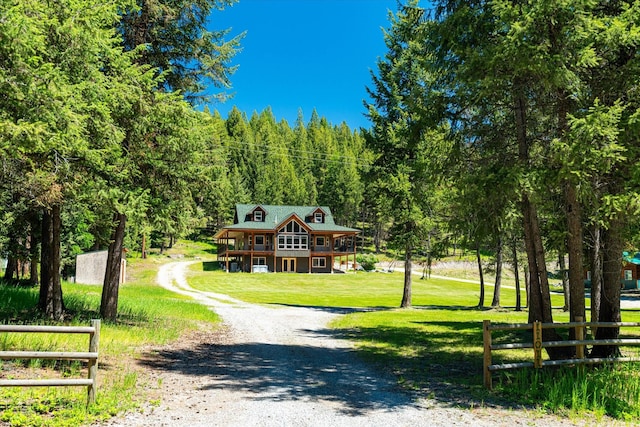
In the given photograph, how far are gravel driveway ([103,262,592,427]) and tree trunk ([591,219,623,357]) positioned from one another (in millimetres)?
4271

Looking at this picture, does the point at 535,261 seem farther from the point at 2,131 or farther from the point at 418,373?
the point at 2,131

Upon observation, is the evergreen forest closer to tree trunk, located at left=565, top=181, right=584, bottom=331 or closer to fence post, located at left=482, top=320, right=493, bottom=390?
tree trunk, located at left=565, top=181, right=584, bottom=331

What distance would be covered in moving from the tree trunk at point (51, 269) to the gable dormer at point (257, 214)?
4560cm

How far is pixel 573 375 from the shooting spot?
8883 mm

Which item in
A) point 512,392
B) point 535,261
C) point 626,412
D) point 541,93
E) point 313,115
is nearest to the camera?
point 626,412

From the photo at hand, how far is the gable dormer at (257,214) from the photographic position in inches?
2395

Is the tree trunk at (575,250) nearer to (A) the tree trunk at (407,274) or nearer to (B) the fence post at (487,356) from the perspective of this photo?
(B) the fence post at (487,356)

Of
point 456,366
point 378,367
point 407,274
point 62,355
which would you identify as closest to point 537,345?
point 456,366

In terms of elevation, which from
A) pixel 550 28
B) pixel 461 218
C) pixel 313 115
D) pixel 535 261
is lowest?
pixel 535 261

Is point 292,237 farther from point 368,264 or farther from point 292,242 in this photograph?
point 368,264

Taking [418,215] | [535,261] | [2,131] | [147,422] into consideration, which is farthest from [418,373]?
[418,215]

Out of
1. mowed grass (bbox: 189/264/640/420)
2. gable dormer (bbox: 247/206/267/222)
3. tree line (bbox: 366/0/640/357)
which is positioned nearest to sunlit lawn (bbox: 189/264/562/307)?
gable dormer (bbox: 247/206/267/222)

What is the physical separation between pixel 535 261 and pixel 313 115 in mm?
131966

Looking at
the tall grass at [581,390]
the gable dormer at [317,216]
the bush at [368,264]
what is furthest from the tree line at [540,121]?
the gable dormer at [317,216]
